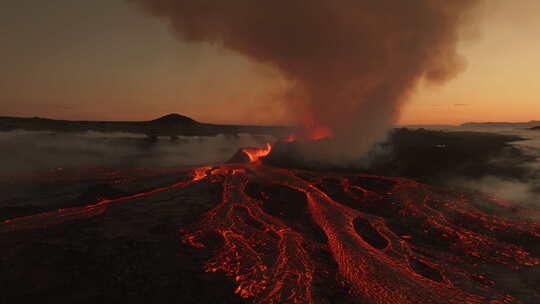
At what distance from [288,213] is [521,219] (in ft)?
36.6

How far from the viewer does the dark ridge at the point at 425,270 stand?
24.1 feet

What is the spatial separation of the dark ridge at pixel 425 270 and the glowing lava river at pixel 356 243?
34 millimetres

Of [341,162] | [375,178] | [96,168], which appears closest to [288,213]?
[375,178]

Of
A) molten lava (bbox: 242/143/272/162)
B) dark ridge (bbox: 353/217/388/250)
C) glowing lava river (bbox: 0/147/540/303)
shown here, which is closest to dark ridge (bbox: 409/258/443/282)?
glowing lava river (bbox: 0/147/540/303)

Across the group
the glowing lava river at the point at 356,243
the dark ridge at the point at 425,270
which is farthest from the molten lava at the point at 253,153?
the dark ridge at the point at 425,270

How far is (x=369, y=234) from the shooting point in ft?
33.5

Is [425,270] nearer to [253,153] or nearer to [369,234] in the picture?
[369,234]

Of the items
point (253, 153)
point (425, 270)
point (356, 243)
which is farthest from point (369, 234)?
point (253, 153)

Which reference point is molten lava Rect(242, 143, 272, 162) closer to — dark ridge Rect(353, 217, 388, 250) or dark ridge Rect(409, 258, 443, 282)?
dark ridge Rect(353, 217, 388, 250)

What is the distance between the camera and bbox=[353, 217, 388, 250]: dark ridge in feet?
30.9

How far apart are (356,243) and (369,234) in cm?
126

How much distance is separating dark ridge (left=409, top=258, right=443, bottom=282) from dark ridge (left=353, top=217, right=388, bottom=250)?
3.83 ft

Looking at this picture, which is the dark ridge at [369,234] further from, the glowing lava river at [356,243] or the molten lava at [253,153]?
the molten lava at [253,153]

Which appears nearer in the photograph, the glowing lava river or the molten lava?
the glowing lava river
